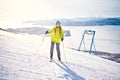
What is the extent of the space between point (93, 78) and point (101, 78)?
478 millimetres

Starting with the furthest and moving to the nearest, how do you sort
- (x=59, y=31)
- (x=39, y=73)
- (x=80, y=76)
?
(x=59, y=31) < (x=80, y=76) < (x=39, y=73)

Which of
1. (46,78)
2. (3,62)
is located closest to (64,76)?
(46,78)

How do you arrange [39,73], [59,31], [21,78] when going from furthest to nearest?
[59,31] → [39,73] → [21,78]

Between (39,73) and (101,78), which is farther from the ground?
(39,73)

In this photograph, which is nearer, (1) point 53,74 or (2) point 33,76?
(2) point 33,76

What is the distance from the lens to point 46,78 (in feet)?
20.5

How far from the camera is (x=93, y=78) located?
749 cm

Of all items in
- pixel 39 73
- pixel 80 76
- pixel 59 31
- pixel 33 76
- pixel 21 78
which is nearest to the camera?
pixel 21 78

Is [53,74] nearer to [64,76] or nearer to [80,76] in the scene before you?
[64,76]

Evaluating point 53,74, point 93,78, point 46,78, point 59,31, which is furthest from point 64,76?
point 59,31

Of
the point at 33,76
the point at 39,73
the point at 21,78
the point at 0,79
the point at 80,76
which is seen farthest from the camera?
the point at 80,76

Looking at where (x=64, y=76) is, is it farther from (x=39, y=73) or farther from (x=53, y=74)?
(x=39, y=73)

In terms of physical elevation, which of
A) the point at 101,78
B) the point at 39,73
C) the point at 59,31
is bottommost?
the point at 101,78

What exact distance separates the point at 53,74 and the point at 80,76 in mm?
1207
